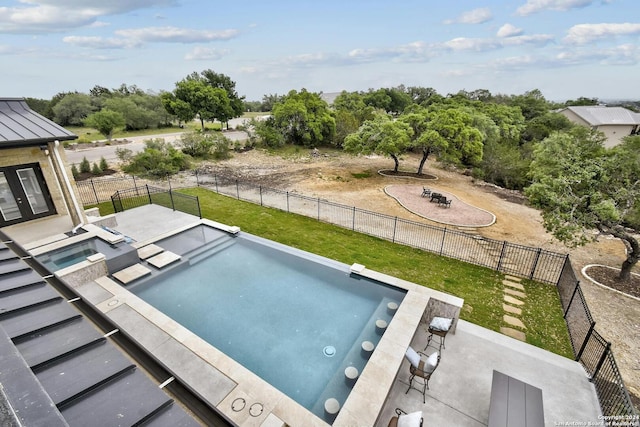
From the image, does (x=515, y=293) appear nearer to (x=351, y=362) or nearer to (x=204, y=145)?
(x=351, y=362)

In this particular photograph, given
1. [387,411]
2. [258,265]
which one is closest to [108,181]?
[258,265]

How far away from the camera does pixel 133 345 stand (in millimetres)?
5004

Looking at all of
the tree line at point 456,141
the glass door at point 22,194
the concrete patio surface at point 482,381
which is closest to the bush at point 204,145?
the tree line at point 456,141

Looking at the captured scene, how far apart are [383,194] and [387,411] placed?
56.4 feet

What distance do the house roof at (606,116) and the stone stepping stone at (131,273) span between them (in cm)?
6105

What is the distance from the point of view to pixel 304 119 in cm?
3653

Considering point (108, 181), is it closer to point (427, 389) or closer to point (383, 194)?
point (383, 194)

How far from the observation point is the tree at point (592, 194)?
9.84 metres

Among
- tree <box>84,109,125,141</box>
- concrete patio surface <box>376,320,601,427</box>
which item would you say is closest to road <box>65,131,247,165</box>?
tree <box>84,109,125,141</box>

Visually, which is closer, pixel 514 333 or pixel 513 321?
pixel 514 333

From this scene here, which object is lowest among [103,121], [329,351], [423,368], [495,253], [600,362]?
[495,253]

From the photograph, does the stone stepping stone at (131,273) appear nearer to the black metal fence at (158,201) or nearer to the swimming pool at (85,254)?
the swimming pool at (85,254)

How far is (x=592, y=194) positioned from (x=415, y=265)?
260 inches

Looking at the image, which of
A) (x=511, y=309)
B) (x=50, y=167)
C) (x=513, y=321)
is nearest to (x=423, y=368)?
(x=513, y=321)
